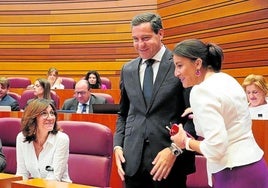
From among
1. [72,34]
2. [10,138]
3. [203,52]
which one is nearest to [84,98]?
[10,138]

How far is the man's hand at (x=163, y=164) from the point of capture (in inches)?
54.5

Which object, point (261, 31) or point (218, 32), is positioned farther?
point (218, 32)

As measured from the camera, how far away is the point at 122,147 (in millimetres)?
1633

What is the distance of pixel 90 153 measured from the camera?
2.11 meters

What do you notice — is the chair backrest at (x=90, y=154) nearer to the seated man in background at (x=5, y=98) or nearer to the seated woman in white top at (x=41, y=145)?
the seated woman in white top at (x=41, y=145)

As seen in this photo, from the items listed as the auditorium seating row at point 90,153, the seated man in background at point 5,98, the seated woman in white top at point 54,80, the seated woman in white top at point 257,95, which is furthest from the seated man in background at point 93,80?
the auditorium seating row at point 90,153

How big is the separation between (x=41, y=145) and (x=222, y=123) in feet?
4.04

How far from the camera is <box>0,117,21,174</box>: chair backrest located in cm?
243

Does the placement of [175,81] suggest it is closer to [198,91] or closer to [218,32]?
[198,91]

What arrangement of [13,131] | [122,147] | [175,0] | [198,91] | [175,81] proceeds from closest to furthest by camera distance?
[198,91], [175,81], [122,147], [13,131], [175,0]

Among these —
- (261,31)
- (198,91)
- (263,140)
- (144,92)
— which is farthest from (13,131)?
(261,31)

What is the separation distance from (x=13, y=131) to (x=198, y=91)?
1527 mm

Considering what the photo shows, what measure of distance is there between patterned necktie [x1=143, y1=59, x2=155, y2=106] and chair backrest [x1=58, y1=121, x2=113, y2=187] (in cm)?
57

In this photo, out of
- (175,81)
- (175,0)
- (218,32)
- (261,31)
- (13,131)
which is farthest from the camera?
(175,0)
